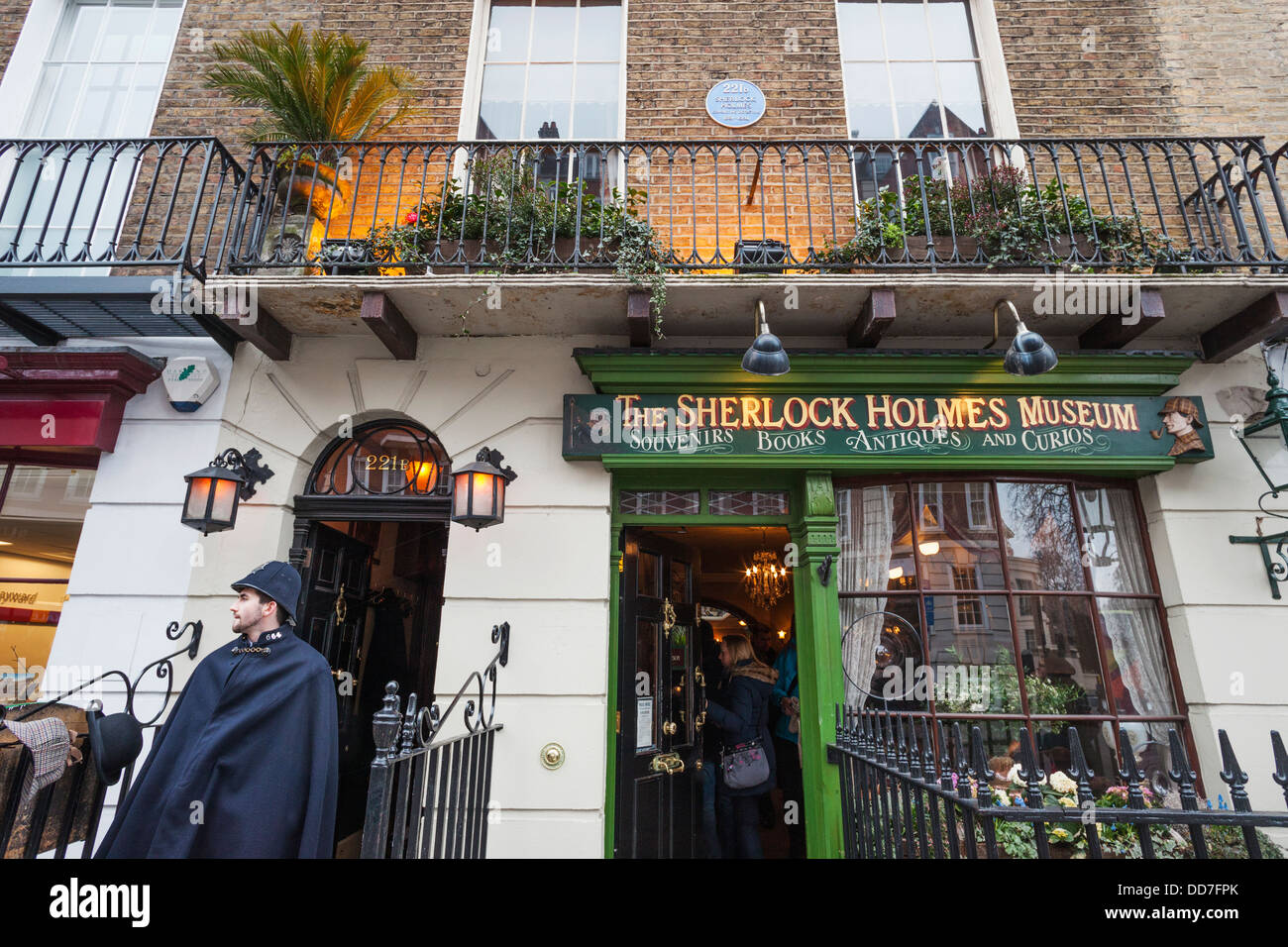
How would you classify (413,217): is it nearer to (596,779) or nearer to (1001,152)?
(596,779)

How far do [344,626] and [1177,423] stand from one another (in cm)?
692

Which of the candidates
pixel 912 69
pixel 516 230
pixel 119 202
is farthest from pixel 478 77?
pixel 912 69

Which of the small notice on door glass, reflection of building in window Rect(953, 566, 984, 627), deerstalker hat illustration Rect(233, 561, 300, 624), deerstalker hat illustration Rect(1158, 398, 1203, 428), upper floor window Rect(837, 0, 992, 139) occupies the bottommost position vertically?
the small notice on door glass

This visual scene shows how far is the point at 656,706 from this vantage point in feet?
17.7

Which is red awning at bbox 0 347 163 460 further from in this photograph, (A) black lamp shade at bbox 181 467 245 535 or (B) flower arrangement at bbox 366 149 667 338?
(B) flower arrangement at bbox 366 149 667 338

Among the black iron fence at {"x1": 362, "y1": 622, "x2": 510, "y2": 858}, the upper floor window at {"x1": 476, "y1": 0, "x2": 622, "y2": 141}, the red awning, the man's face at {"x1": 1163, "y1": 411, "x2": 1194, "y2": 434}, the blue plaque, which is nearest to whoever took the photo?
the black iron fence at {"x1": 362, "y1": 622, "x2": 510, "y2": 858}

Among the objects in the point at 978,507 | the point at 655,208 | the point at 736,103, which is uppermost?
the point at 736,103

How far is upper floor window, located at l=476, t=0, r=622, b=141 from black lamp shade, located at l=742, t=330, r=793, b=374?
10.9 feet

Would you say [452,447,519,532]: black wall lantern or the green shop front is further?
the green shop front

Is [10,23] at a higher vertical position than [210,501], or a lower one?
higher

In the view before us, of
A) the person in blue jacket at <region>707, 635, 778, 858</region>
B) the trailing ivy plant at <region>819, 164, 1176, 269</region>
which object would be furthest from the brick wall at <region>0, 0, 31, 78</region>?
the person in blue jacket at <region>707, 635, 778, 858</region>

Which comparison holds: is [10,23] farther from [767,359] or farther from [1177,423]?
[1177,423]

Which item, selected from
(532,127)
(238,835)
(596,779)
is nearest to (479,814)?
(596,779)

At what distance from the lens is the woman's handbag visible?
17.5ft
